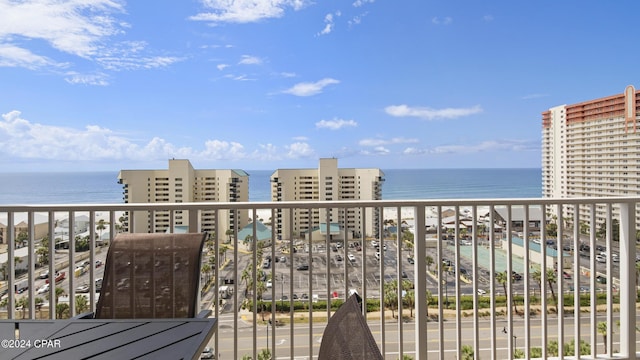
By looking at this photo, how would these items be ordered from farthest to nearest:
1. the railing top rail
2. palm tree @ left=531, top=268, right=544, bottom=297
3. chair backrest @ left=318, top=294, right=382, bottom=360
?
palm tree @ left=531, top=268, right=544, bottom=297
the railing top rail
chair backrest @ left=318, top=294, right=382, bottom=360

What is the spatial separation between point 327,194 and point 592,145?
328cm

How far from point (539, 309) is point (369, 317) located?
1150 mm

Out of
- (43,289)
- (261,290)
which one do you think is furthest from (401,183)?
(43,289)

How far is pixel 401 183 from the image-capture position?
7559mm

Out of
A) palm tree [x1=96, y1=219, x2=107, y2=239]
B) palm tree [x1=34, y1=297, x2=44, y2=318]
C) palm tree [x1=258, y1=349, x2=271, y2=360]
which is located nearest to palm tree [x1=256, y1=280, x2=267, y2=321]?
palm tree [x1=258, y1=349, x2=271, y2=360]

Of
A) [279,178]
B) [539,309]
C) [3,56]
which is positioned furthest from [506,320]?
[3,56]

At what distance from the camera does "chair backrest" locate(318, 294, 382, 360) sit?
64 centimetres

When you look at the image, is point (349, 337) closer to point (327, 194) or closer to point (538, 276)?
point (538, 276)

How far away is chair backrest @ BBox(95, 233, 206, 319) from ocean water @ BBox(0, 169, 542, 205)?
2883mm

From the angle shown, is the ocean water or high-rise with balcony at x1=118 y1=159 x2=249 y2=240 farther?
the ocean water

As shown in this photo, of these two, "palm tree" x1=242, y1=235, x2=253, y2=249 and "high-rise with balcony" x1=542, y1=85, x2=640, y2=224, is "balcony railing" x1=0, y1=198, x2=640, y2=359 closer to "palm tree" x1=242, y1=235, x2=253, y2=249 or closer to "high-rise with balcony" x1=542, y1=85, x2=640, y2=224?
"palm tree" x1=242, y1=235, x2=253, y2=249

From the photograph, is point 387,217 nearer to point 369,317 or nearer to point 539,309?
point 369,317

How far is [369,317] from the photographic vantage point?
7.28 feet

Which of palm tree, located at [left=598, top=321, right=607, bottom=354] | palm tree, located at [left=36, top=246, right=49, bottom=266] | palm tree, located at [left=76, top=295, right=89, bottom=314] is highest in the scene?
palm tree, located at [left=36, top=246, right=49, bottom=266]
